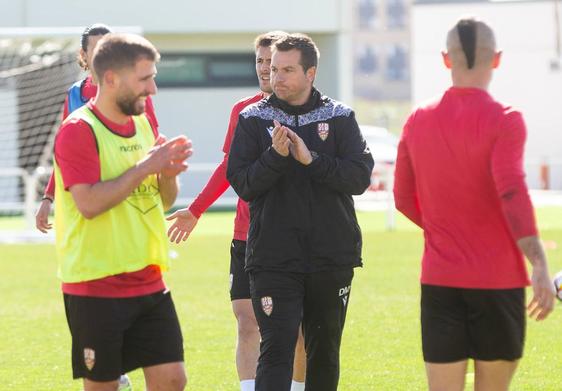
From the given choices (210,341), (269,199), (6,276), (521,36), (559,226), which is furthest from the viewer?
(521,36)

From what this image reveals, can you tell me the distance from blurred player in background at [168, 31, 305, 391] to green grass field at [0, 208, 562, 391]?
1078mm

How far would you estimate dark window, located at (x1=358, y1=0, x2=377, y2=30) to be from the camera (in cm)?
10844

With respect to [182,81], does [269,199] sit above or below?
above

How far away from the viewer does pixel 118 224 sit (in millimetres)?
5570

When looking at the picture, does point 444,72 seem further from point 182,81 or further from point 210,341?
point 210,341

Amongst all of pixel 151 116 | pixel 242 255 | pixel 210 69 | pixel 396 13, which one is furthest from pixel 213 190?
pixel 396 13

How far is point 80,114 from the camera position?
5.58 metres

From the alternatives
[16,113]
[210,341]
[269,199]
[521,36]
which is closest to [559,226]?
[16,113]

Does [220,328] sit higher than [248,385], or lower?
lower

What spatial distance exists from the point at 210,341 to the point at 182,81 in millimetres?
21478

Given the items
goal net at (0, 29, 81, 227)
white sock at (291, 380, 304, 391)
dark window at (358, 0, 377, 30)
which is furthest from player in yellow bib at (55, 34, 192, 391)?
dark window at (358, 0, 377, 30)

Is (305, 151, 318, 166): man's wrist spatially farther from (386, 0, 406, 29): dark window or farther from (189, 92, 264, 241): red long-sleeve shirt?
(386, 0, 406, 29): dark window

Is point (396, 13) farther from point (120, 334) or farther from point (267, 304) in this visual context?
point (120, 334)

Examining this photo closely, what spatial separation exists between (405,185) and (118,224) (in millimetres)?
1262
